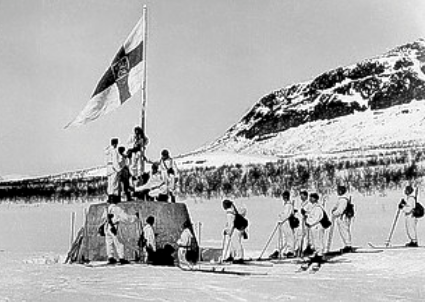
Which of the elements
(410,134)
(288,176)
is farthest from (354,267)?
(410,134)

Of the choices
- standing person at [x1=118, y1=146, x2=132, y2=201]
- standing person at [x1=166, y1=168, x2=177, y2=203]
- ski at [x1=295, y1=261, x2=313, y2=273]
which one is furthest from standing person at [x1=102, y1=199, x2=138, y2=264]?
ski at [x1=295, y1=261, x2=313, y2=273]

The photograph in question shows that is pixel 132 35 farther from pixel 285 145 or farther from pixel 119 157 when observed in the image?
pixel 285 145

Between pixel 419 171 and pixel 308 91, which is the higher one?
pixel 308 91

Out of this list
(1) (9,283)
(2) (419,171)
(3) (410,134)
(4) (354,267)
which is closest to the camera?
(1) (9,283)

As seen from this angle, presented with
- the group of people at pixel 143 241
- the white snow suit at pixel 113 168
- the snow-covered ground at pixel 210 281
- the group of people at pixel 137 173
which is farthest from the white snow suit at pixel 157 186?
the snow-covered ground at pixel 210 281

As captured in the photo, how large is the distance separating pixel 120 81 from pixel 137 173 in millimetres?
1017

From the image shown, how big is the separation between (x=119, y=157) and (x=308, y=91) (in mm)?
32078

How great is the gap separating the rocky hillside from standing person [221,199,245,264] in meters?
17.8

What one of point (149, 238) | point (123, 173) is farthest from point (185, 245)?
point (123, 173)

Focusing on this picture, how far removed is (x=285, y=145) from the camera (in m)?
31.5

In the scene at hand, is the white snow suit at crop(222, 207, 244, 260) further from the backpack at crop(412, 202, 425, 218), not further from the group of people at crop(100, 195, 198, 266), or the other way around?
the backpack at crop(412, 202, 425, 218)

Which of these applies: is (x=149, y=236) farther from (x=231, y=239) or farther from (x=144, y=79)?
(x=144, y=79)

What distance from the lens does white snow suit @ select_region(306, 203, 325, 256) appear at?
8203 millimetres

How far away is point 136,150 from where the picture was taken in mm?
9094
